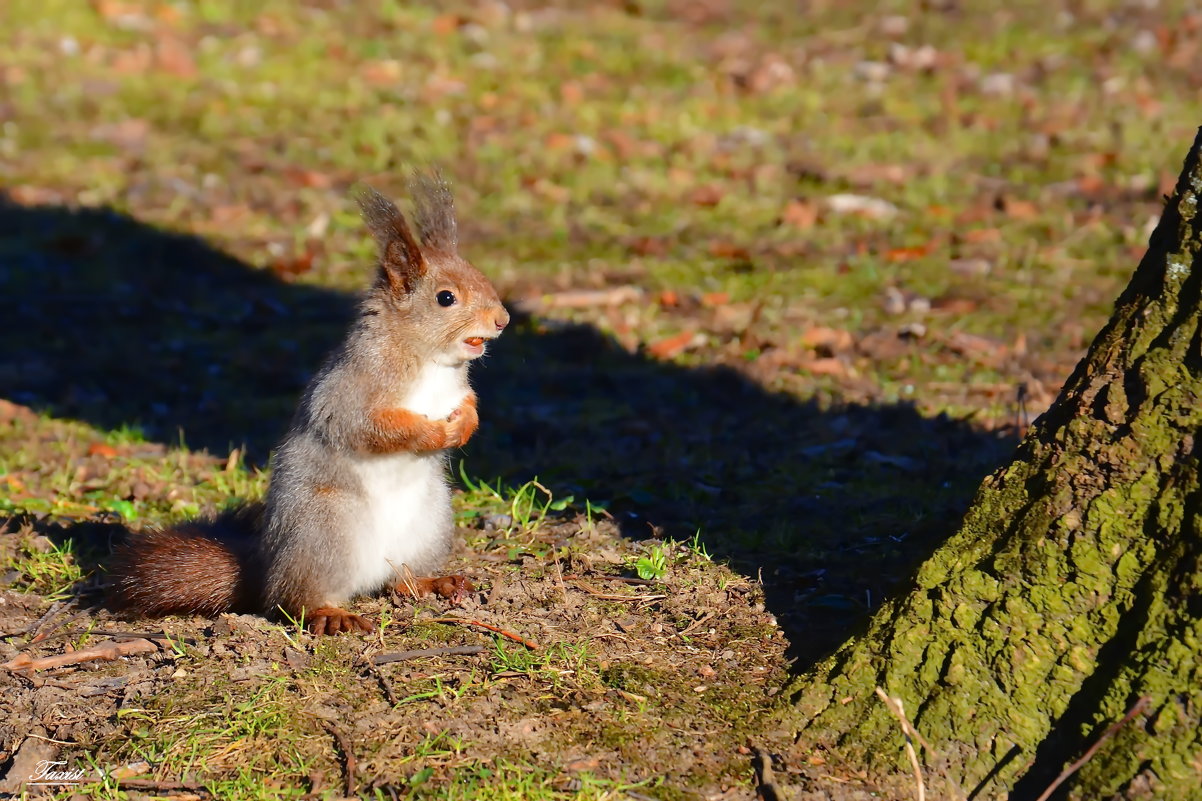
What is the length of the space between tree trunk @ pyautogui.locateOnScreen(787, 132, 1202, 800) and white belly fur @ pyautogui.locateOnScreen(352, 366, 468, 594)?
106cm

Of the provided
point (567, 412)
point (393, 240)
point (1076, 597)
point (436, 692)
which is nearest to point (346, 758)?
point (436, 692)

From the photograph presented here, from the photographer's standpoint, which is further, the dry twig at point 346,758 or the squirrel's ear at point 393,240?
the squirrel's ear at point 393,240

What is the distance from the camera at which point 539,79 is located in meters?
8.52

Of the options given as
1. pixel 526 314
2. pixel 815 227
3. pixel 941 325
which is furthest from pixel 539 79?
pixel 941 325

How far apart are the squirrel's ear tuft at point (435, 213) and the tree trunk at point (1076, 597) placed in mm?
1429

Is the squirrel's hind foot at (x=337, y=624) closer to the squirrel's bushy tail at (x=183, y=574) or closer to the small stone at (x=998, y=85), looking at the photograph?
the squirrel's bushy tail at (x=183, y=574)

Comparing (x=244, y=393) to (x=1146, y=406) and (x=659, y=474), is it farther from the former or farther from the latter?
(x=1146, y=406)

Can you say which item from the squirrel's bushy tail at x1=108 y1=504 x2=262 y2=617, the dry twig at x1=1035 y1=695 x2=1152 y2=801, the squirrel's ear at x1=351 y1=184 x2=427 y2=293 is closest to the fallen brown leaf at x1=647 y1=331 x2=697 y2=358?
the squirrel's ear at x1=351 y1=184 x2=427 y2=293

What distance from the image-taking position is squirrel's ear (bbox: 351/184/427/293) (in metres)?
3.03

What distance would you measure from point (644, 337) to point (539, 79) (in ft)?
12.0

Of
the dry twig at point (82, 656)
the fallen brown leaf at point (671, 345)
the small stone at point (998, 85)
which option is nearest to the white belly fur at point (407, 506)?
the dry twig at point (82, 656)

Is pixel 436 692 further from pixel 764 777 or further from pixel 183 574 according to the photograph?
pixel 183 574

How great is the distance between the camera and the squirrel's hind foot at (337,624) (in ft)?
9.45

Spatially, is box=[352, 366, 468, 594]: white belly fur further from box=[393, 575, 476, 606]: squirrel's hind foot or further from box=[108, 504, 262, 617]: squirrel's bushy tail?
box=[108, 504, 262, 617]: squirrel's bushy tail
